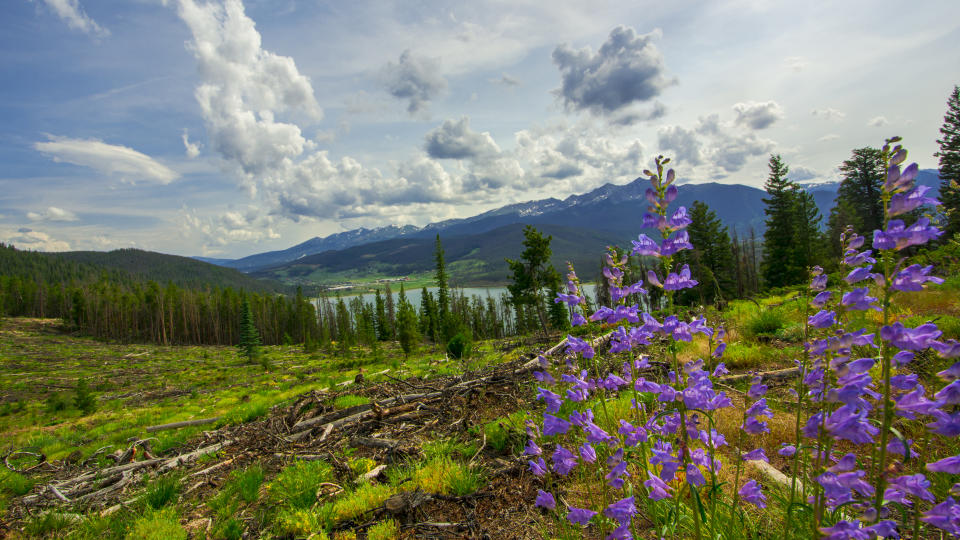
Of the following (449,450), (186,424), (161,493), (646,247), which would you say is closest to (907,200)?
(646,247)

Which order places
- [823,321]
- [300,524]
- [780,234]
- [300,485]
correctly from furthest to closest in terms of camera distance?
1. [780,234]
2. [300,485]
3. [300,524]
4. [823,321]

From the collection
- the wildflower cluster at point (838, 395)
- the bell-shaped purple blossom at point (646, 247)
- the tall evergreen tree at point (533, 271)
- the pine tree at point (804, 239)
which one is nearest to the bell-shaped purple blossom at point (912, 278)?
the wildflower cluster at point (838, 395)

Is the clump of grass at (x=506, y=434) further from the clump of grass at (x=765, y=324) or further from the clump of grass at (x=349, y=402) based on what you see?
the clump of grass at (x=765, y=324)

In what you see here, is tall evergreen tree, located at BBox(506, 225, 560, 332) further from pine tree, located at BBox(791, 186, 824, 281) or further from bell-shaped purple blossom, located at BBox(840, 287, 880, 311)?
bell-shaped purple blossom, located at BBox(840, 287, 880, 311)

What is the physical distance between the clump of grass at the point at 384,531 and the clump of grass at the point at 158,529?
2.52 m

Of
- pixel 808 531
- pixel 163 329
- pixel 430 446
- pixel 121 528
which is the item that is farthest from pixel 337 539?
pixel 163 329

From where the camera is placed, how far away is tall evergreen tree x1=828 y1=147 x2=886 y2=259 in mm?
36578

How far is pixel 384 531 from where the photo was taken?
13.2 ft

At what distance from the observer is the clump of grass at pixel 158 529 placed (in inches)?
181

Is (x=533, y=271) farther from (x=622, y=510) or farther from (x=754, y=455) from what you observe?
(x=622, y=510)

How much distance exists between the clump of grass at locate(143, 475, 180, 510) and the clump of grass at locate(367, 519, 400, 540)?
3.95 meters

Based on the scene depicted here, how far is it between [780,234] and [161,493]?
1691 inches

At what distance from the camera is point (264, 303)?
91125 millimetres

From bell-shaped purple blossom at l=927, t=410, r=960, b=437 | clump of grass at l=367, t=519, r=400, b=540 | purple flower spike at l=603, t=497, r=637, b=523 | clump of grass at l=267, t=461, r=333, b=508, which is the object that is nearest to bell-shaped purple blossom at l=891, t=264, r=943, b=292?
bell-shaped purple blossom at l=927, t=410, r=960, b=437
